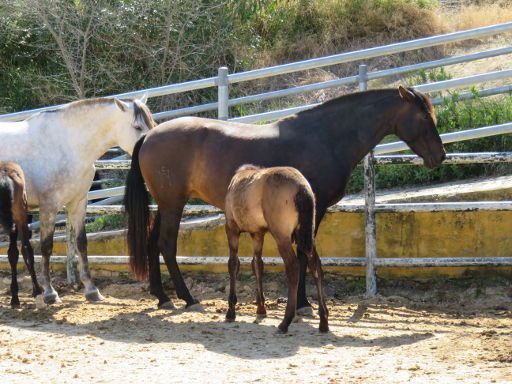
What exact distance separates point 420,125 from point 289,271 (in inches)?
74.7

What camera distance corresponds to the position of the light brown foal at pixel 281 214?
6914mm

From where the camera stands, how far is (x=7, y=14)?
14.6 m

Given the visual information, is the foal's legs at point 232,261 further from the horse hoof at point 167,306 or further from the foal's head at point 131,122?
the foal's head at point 131,122

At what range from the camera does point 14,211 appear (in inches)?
327

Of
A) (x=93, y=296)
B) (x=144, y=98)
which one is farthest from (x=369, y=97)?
(x=93, y=296)

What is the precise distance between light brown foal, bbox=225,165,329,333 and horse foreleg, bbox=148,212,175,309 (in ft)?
3.98

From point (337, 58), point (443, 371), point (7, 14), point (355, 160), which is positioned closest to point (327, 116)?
point (355, 160)

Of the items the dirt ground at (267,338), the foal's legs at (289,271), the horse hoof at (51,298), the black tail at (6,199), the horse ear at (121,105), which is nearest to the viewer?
the dirt ground at (267,338)

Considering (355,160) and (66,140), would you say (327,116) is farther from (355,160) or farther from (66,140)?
(66,140)

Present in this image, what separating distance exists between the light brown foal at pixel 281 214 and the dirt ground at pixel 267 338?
42cm

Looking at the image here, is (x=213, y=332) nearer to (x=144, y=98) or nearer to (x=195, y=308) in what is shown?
(x=195, y=308)

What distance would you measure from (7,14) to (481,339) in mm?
10219

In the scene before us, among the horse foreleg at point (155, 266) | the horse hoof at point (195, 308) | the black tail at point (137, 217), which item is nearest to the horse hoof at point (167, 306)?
the horse foreleg at point (155, 266)

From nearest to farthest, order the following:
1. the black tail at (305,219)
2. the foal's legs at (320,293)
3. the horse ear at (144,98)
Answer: the black tail at (305,219)
the foal's legs at (320,293)
the horse ear at (144,98)
